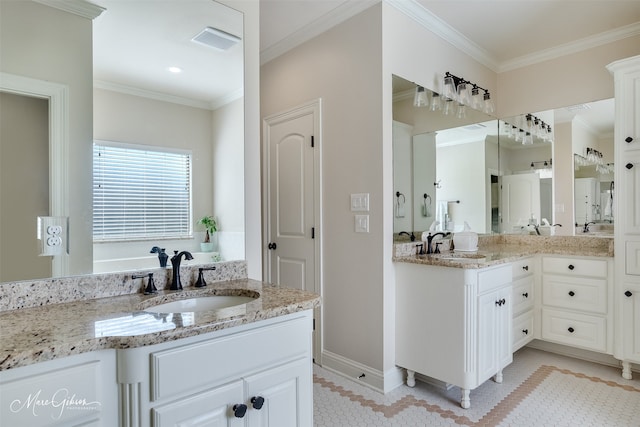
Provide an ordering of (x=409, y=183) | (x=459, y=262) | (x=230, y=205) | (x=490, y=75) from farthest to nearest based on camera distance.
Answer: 1. (x=490, y=75)
2. (x=409, y=183)
3. (x=459, y=262)
4. (x=230, y=205)

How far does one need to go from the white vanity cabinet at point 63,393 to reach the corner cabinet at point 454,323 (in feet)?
6.01

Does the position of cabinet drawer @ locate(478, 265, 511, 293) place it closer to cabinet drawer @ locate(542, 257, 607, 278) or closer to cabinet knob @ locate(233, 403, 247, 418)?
cabinet drawer @ locate(542, 257, 607, 278)

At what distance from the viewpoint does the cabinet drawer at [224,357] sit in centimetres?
102

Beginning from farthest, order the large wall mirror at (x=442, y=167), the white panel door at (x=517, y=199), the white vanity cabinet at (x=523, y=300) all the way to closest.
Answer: the white panel door at (x=517, y=199), the white vanity cabinet at (x=523, y=300), the large wall mirror at (x=442, y=167)

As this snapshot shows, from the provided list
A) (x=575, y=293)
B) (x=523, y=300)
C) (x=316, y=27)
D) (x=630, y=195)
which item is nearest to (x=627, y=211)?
(x=630, y=195)

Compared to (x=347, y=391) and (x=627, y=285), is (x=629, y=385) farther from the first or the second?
(x=347, y=391)

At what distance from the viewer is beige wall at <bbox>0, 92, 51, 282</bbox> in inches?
48.5

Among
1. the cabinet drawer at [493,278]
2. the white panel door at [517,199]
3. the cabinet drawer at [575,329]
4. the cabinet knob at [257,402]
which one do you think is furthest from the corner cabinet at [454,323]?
the cabinet knob at [257,402]

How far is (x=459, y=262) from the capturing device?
2191mm

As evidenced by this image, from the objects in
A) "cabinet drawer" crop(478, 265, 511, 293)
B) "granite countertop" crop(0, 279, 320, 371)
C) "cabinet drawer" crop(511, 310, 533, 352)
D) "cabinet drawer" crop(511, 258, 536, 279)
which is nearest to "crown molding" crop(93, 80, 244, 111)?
"granite countertop" crop(0, 279, 320, 371)

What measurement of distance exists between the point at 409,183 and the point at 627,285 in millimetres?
1653

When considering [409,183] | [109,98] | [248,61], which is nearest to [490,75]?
[409,183]

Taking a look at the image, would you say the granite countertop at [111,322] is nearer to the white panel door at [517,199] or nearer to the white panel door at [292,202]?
the white panel door at [292,202]

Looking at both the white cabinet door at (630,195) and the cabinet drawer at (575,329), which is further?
the cabinet drawer at (575,329)
